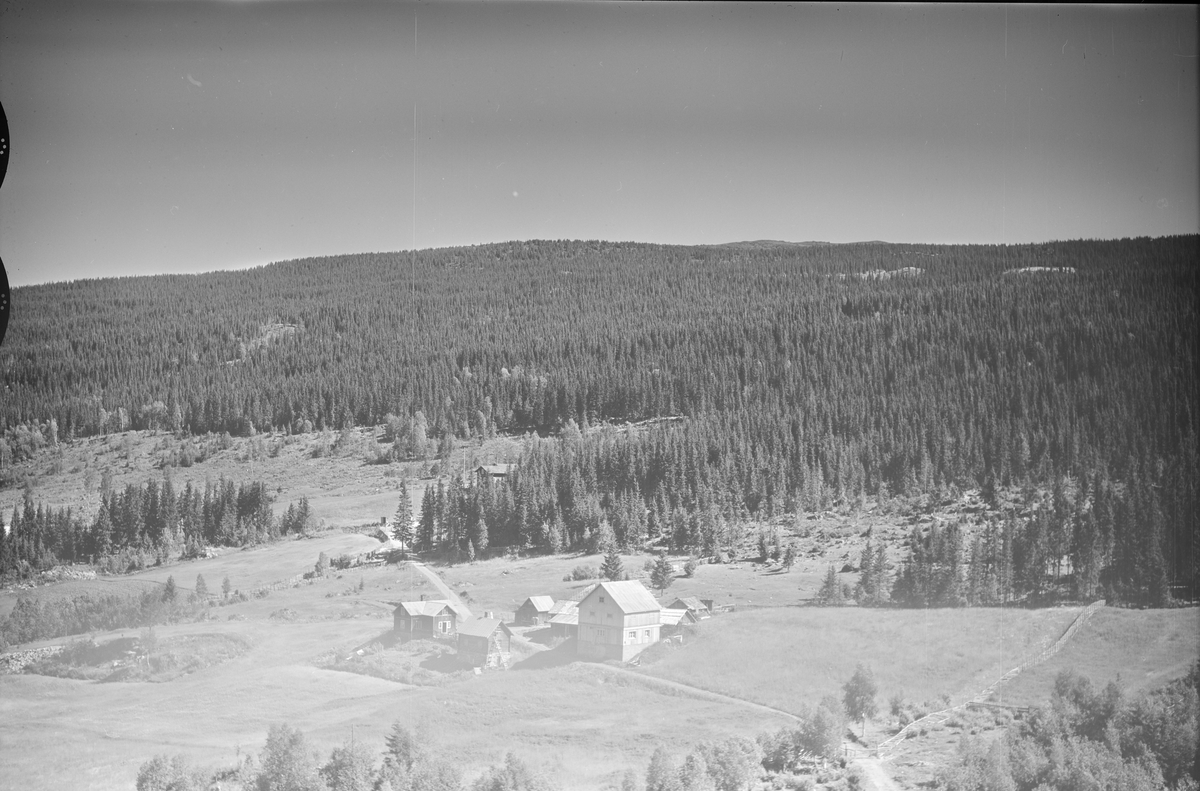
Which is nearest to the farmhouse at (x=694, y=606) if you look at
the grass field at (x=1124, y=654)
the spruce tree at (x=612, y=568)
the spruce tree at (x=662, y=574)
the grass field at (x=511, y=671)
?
the grass field at (x=511, y=671)

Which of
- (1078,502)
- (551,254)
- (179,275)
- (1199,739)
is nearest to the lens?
(1199,739)

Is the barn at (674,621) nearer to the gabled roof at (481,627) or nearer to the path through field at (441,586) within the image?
the gabled roof at (481,627)

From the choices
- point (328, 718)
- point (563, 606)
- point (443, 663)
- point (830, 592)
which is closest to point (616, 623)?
point (563, 606)

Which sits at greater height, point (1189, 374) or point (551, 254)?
point (551, 254)

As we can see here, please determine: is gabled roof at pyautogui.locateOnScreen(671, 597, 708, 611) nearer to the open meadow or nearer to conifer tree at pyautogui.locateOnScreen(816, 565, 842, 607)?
the open meadow

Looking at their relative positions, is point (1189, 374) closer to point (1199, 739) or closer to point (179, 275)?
point (1199, 739)

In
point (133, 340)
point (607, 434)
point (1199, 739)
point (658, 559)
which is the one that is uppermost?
point (133, 340)

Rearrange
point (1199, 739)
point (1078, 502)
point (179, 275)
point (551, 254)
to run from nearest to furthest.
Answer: point (1199, 739) → point (1078, 502) → point (179, 275) → point (551, 254)

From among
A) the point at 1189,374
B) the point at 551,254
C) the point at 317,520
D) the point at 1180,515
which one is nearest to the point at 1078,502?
the point at 1180,515
